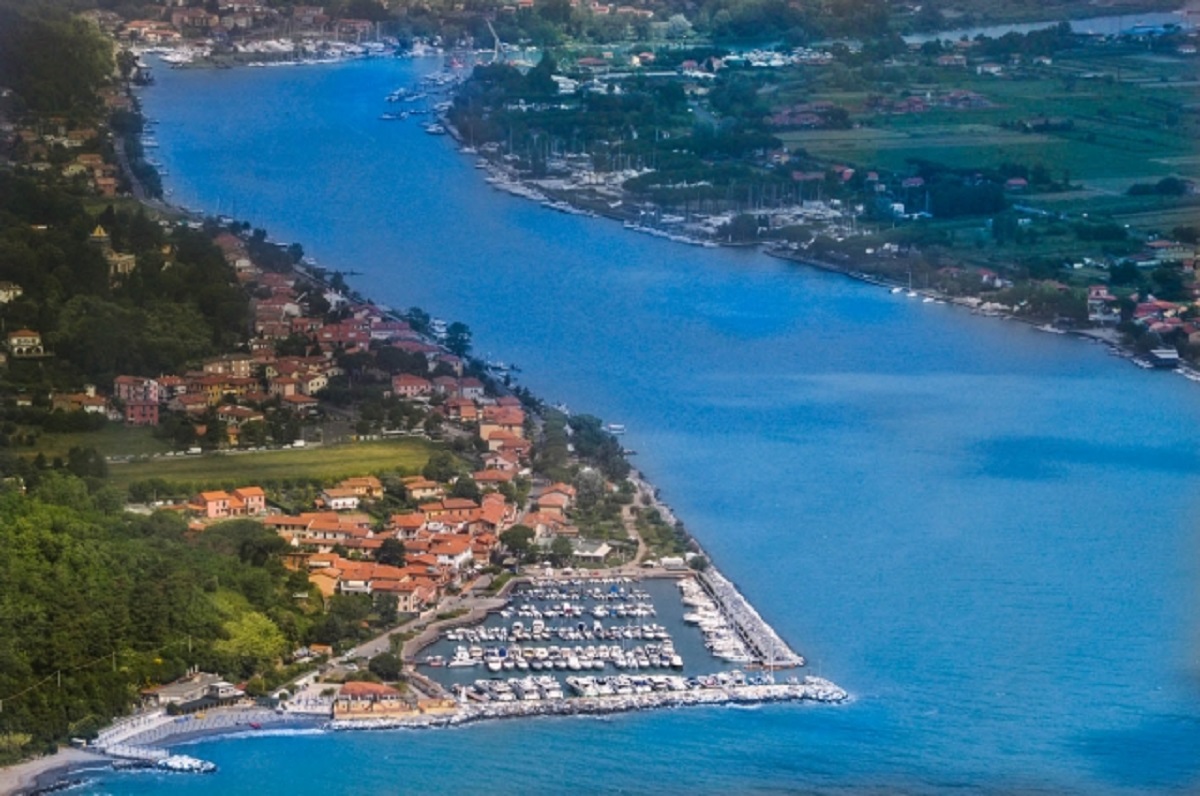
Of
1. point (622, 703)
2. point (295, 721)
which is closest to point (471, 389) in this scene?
point (622, 703)

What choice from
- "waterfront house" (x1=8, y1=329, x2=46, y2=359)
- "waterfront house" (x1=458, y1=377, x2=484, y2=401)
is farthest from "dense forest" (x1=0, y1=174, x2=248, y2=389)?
"waterfront house" (x1=458, y1=377, x2=484, y2=401)

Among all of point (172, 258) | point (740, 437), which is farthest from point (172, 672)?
point (172, 258)

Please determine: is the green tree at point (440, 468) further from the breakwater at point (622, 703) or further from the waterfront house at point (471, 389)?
the breakwater at point (622, 703)

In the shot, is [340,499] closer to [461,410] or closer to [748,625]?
[461,410]

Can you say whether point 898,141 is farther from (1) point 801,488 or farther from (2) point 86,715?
(2) point 86,715

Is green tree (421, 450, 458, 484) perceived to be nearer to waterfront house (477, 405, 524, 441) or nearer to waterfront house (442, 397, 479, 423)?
waterfront house (477, 405, 524, 441)

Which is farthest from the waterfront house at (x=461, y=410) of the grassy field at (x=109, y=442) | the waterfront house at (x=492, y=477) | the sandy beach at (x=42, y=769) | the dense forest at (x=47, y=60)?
the dense forest at (x=47, y=60)
